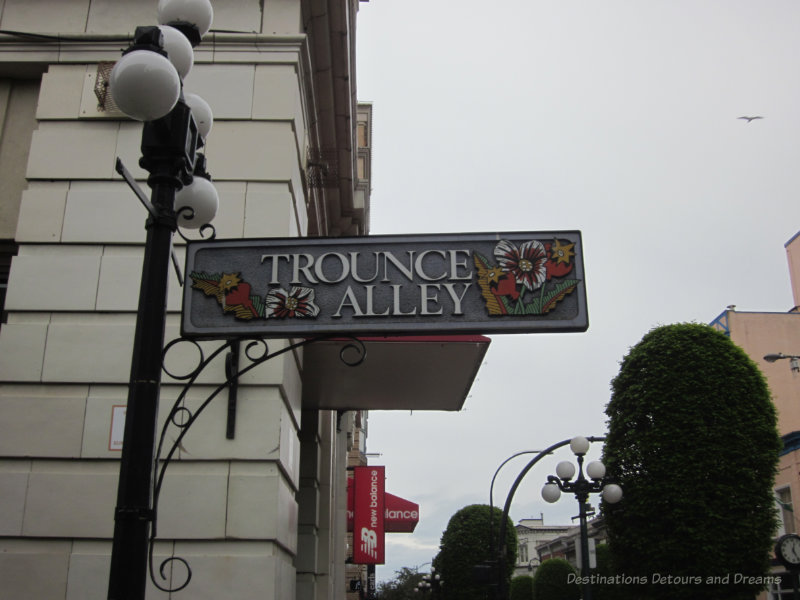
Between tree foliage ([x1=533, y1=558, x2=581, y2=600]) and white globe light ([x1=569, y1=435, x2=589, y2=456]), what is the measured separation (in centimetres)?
2957

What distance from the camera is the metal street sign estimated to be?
4023mm

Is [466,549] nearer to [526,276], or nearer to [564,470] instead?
[564,470]

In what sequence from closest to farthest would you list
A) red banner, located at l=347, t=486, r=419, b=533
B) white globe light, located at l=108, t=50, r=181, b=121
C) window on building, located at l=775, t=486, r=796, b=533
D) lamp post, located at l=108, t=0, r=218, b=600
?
lamp post, located at l=108, t=0, r=218, b=600 → white globe light, located at l=108, t=50, r=181, b=121 → red banner, located at l=347, t=486, r=419, b=533 → window on building, located at l=775, t=486, r=796, b=533

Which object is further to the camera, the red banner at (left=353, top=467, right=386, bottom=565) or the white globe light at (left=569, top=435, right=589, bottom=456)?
the red banner at (left=353, top=467, right=386, bottom=565)

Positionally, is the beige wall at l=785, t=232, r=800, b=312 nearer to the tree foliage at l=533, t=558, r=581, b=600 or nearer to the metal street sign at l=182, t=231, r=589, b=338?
the tree foliage at l=533, t=558, r=581, b=600

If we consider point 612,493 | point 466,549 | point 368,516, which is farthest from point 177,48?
point 466,549

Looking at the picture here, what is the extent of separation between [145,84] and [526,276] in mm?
2149

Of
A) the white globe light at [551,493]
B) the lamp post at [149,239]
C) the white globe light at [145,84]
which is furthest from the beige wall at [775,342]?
the white globe light at [145,84]

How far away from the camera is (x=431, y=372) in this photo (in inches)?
363

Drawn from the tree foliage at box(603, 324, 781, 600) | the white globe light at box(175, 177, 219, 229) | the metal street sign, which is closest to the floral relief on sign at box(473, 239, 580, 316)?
the metal street sign

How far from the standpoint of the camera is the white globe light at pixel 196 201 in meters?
3.85

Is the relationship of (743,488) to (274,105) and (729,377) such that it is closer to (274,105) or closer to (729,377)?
(729,377)

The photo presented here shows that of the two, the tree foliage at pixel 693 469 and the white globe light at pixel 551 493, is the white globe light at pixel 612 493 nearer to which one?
the white globe light at pixel 551 493

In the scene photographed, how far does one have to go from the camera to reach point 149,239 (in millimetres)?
3283
